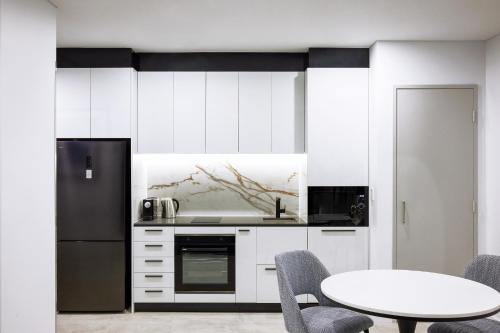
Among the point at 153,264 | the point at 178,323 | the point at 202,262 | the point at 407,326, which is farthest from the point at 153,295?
the point at 407,326

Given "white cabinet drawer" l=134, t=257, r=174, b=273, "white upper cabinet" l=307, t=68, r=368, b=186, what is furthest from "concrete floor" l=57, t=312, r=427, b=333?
"white upper cabinet" l=307, t=68, r=368, b=186

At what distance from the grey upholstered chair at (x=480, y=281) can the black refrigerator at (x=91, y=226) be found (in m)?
3.03

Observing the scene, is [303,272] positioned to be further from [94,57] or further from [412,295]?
[94,57]

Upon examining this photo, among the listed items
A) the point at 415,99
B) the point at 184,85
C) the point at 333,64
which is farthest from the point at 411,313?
the point at 184,85

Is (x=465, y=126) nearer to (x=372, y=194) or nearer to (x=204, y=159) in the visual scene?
(x=372, y=194)

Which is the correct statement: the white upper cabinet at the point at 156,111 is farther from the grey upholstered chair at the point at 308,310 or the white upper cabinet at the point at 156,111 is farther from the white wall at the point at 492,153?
the white wall at the point at 492,153

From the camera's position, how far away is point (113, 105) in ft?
14.9

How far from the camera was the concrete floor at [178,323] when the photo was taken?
13.3 ft

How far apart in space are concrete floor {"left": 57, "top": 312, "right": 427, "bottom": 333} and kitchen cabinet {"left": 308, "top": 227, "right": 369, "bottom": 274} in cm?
62

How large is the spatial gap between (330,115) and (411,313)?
2758 mm

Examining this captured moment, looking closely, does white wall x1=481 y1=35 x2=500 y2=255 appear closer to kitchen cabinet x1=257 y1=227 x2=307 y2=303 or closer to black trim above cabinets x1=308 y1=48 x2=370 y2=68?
black trim above cabinets x1=308 y1=48 x2=370 y2=68

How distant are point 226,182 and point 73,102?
1889 mm

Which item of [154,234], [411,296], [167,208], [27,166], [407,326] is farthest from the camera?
[167,208]

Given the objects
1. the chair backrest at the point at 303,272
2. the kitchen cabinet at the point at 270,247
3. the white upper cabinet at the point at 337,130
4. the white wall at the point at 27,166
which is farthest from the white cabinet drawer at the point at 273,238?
the white wall at the point at 27,166
